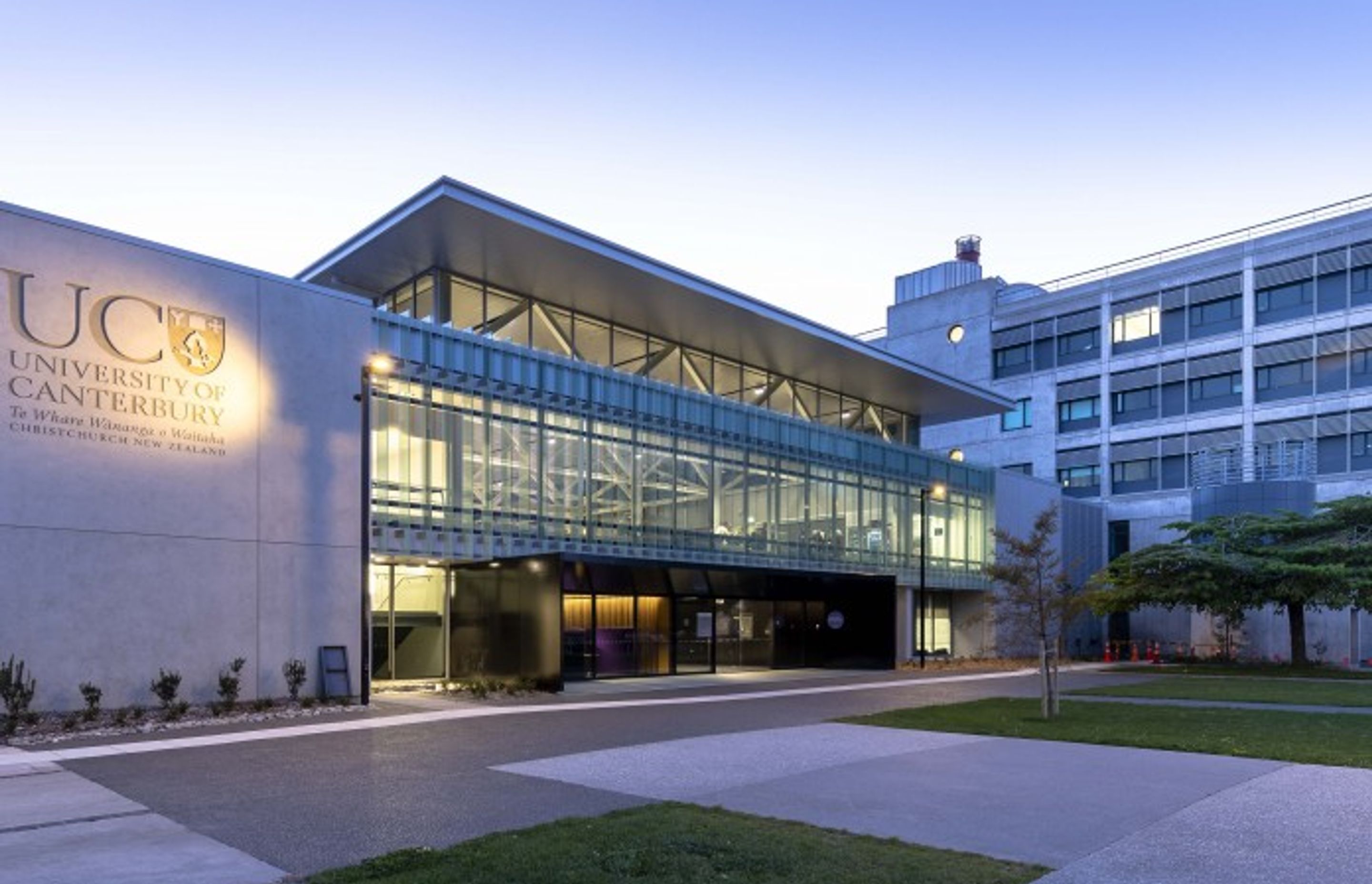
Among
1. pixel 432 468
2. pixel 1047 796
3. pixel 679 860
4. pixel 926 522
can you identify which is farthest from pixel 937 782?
pixel 926 522

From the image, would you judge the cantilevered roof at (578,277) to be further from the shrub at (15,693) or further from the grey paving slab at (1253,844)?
the grey paving slab at (1253,844)

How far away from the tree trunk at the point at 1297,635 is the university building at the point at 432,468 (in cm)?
1408

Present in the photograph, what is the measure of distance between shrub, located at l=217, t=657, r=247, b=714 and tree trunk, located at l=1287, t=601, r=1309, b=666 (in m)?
36.8

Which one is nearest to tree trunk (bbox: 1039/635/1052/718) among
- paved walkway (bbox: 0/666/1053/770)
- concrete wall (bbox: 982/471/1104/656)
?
paved walkway (bbox: 0/666/1053/770)

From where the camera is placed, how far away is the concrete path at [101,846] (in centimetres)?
794

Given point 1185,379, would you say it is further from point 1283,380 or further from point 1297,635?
point 1297,635

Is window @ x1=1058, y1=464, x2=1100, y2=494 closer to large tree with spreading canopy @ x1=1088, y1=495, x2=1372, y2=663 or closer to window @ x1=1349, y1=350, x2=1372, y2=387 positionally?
window @ x1=1349, y1=350, x2=1372, y2=387

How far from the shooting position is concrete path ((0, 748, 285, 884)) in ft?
26.0

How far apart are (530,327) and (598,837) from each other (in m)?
25.1

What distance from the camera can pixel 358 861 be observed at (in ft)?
27.1

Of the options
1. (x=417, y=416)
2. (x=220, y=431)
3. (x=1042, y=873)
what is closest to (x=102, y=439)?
(x=220, y=431)

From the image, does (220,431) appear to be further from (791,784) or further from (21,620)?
(791,784)

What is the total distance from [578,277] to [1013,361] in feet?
137

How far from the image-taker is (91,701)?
1911cm
